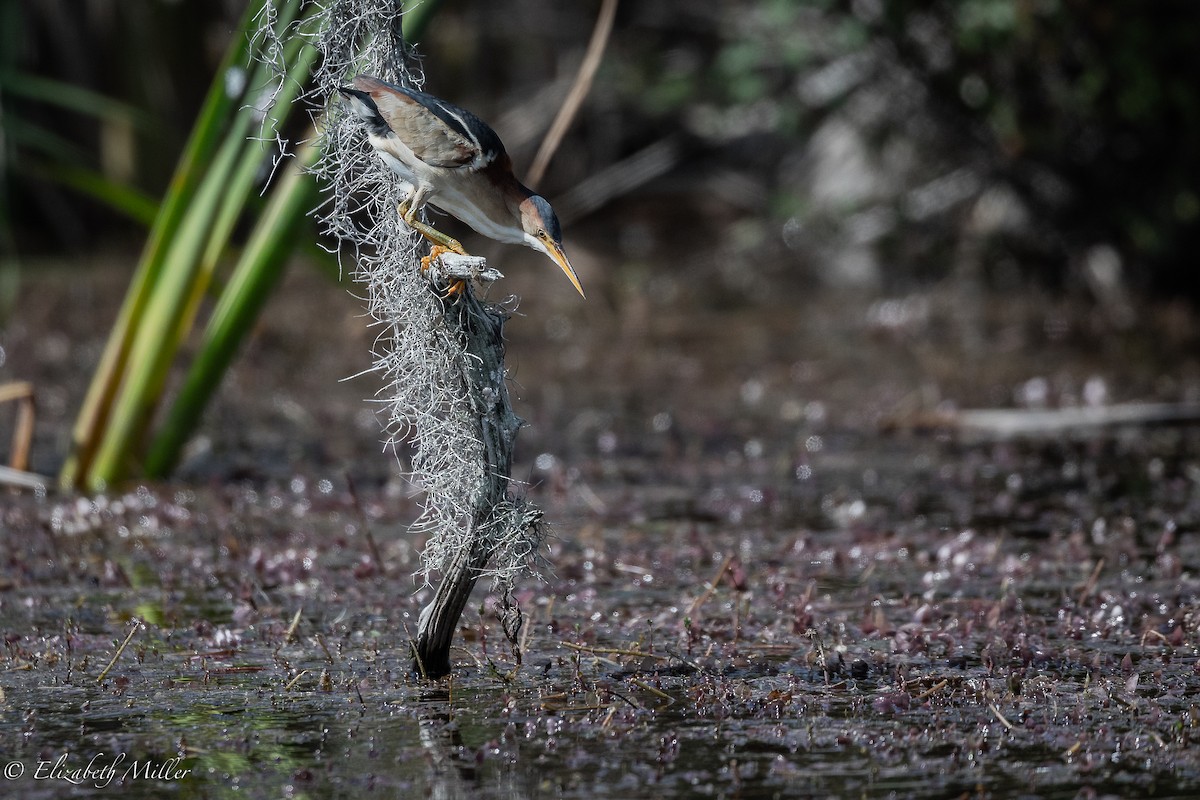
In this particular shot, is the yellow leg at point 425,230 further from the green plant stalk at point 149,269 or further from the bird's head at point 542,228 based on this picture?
the green plant stalk at point 149,269

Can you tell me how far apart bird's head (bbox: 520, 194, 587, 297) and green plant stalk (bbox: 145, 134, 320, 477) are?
5.05ft

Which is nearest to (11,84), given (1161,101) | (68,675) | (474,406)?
(68,675)

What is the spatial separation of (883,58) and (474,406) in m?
6.06

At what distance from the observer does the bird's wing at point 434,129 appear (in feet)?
10.1

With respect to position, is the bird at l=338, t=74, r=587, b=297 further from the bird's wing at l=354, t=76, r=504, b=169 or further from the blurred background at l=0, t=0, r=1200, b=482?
the blurred background at l=0, t=0, r=1200, b=482

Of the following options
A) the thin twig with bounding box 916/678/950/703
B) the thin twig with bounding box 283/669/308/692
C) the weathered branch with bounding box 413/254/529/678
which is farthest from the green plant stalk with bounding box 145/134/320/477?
the thin twig with bounding box 916/678/950/703

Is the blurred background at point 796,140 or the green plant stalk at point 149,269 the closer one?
the green plant stalk at point 149,269

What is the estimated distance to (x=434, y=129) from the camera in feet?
10.1

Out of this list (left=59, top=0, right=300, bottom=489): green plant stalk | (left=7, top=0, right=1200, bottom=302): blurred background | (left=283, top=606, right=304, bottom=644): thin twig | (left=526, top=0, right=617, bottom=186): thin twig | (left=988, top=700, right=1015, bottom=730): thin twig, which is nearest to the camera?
(left=988, top=700, right=1015, bottom=730): thin twig

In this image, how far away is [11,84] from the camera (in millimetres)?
5957

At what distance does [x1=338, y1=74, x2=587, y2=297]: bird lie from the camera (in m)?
3.09

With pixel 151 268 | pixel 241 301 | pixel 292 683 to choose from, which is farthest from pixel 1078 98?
pixel 292 683

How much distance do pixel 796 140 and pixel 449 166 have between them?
7294 millimetres

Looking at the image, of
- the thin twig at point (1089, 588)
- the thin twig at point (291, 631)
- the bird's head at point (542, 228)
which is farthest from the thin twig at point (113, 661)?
the thin twig at point (1089, 588)
